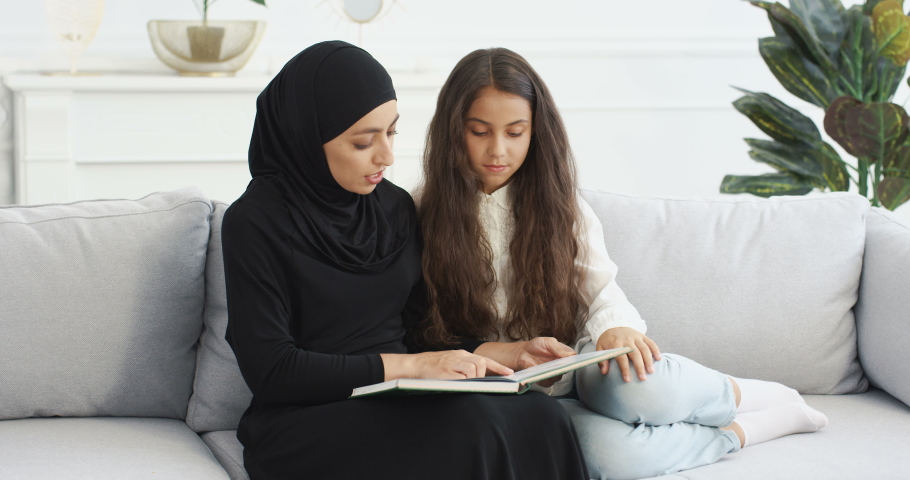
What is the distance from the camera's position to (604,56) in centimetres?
337

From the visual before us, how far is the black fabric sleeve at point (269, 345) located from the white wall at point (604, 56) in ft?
5.57

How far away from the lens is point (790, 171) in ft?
9.16

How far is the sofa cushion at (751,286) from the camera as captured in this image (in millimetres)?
1773

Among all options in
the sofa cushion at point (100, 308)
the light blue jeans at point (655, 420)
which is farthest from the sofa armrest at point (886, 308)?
the sofa cushion at point (100, 308)

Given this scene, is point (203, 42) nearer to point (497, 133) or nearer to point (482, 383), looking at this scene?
point (497, 133)

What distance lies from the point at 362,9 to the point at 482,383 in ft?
6.99

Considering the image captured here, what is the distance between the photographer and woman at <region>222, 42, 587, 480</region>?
49.2 inches

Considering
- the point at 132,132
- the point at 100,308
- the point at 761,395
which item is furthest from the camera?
the point at 132,132

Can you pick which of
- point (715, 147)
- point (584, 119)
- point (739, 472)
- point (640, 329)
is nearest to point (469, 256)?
point (640, 329)

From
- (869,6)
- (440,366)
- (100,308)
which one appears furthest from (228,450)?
(869,6)

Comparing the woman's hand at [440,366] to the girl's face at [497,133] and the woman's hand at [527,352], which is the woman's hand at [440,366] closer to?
the woman's hand at [527,352]

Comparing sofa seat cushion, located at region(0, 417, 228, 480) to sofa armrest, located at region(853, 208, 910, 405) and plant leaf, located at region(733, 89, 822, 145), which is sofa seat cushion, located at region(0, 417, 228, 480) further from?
plant leaf, located at region(733, 89, 822, 145)

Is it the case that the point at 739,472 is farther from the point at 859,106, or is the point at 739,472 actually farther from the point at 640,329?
the point at 859,106

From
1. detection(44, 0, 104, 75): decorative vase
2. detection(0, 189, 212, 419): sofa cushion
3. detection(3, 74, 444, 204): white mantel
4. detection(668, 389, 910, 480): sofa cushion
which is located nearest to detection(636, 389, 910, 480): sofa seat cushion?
detection(668, 389, 910, 480): sofa cushion
